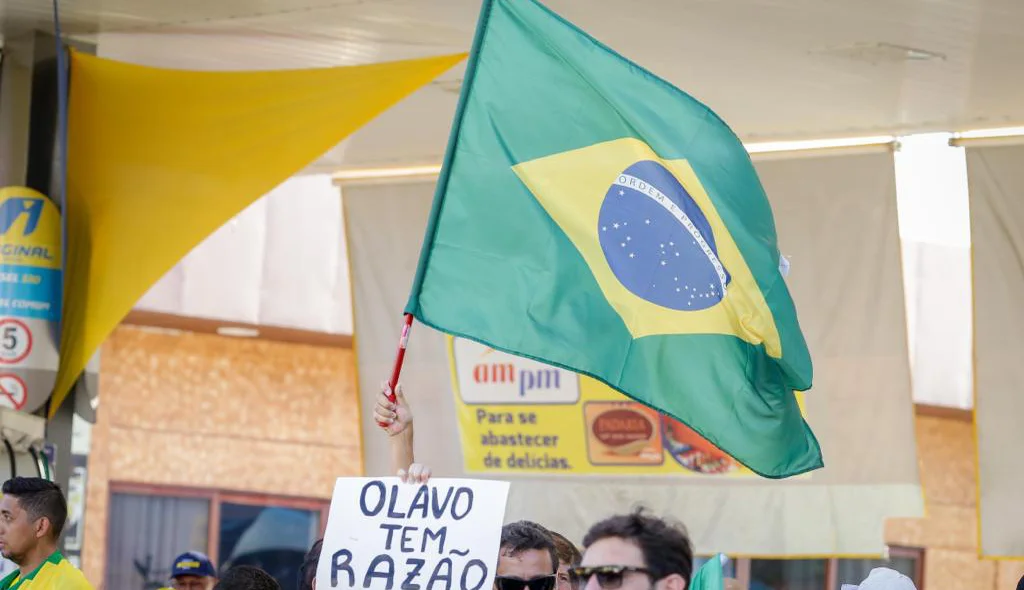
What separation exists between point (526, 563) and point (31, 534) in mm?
2251

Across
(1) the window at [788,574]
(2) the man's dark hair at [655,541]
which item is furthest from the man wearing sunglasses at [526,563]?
(1) the window at [788,574]

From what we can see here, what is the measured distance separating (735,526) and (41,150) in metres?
5.28

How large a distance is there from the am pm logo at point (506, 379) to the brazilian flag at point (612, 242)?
6032mm

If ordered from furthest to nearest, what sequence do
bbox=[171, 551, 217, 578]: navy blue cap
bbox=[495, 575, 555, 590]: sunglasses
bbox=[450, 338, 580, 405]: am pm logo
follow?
1. bbox=[450, 338, 580, 405]: am pm logo
2. bbox=[171, 551, 217, 578]: navy blue cap
3. bbox=[495, 575, 555, 590]: sunglasses

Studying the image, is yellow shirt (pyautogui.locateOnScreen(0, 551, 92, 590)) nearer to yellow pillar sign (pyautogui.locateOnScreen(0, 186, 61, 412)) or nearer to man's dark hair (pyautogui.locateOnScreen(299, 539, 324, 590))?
man's dark hair (pyautogui.locateOnScreen(299, 539, 324, 590))

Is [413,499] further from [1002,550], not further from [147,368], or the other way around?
[147,368]

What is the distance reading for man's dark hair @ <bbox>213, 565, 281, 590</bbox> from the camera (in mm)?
5605

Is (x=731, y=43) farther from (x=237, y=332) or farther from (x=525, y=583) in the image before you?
(x=237, y=332)

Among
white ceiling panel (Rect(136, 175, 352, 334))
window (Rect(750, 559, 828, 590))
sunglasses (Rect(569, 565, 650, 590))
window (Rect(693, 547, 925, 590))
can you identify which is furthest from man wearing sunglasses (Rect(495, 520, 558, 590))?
window (Rect(750, 559, 828, 590))

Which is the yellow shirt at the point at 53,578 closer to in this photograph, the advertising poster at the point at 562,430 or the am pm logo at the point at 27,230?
the am pm logo at the point at 27,230

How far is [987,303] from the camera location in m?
11.2

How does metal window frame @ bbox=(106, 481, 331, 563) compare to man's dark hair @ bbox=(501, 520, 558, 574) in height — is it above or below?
above

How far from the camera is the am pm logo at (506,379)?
12.0 meters

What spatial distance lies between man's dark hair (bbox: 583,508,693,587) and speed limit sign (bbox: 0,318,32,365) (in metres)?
5.70
